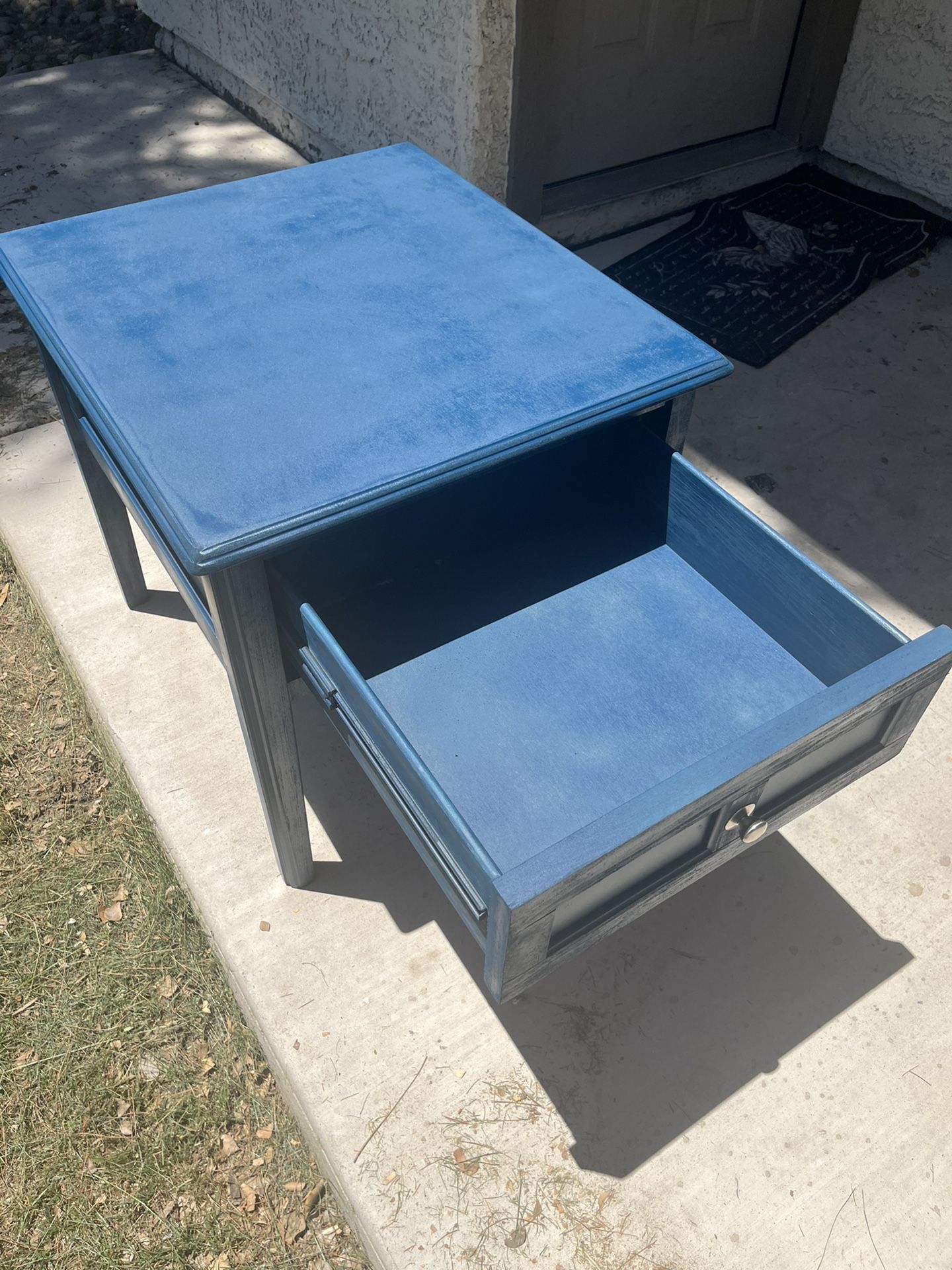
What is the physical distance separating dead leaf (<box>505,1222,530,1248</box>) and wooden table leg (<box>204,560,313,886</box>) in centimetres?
76

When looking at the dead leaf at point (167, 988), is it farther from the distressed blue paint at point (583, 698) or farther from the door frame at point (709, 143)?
the door frame at point (709, 143)

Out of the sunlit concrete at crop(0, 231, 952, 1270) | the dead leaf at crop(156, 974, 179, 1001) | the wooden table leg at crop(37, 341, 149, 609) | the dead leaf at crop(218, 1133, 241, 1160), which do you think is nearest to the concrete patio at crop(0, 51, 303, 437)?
the wooden table leg at crop(37, 341, 149, 609)

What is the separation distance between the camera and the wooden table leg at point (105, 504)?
2105 millimetres

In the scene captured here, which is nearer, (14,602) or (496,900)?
(496,900)

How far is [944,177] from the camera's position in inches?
162

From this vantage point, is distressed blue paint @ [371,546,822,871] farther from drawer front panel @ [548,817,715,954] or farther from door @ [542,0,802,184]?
door @ [542,0,802,184]

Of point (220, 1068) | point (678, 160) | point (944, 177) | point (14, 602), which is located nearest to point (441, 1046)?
point (220, 1068)

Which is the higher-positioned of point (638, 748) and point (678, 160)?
point (638, 748)

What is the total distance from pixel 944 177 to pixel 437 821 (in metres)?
4.11

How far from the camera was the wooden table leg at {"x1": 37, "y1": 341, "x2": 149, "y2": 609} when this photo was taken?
2.11 m

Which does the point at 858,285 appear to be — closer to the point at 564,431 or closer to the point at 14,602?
the point at 564,431

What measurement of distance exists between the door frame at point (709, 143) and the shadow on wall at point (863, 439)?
1.03 m

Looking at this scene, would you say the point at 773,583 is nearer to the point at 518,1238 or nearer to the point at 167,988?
the point at 518,1238

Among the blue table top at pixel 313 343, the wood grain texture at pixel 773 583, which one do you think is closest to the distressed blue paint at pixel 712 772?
the wood grain texture at pixel 773 583
